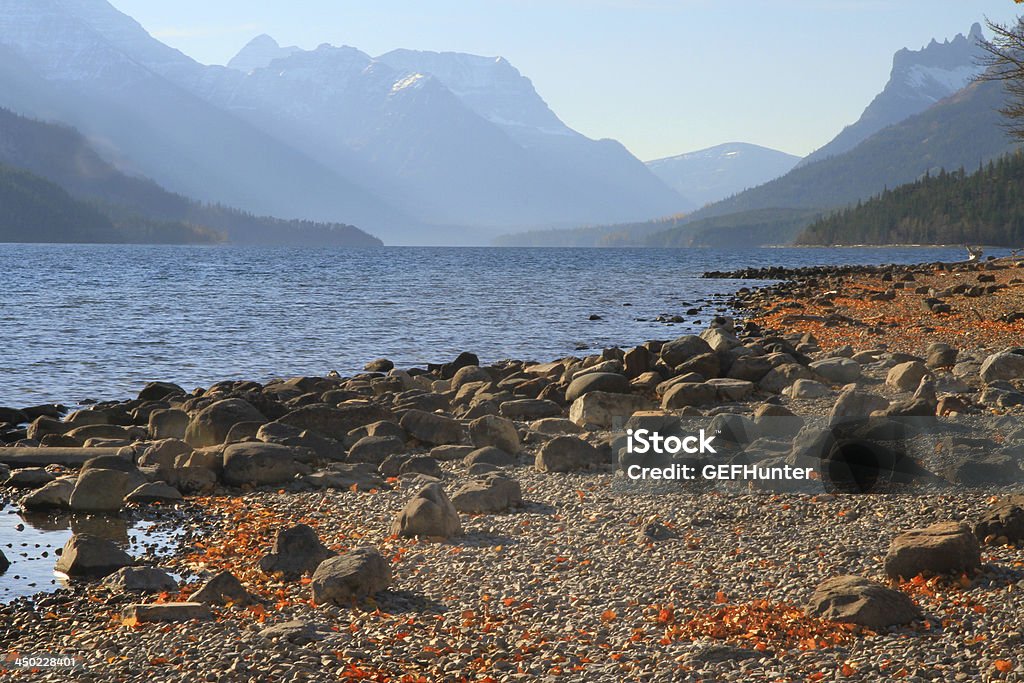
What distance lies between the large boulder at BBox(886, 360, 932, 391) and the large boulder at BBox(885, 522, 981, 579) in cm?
1155

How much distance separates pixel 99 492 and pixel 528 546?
23.8 feet

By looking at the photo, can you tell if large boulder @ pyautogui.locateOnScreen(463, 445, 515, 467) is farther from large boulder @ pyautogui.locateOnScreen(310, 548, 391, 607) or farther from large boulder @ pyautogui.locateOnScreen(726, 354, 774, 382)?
large boulder @ pyautogui.locateOnScreen(726, 354, 774, 382)

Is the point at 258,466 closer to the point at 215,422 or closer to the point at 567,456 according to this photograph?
the point at 215,422

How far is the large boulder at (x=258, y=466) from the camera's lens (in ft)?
50.7

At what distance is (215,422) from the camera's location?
1855 centimetres

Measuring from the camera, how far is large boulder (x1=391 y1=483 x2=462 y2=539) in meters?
11.6

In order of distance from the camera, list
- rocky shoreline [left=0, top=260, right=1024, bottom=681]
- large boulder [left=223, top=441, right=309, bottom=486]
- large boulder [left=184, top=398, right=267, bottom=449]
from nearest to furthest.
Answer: rocky shoreline [left=0, top=260, right=1024, bottom=681]
large boulder [left=223, top=441, right=309, bottom=486]
large boulder [left=184, top=398, right=267, bottom=449]

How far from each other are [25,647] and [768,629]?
683cm

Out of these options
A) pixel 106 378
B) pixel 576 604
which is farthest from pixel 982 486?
pixel 106 378

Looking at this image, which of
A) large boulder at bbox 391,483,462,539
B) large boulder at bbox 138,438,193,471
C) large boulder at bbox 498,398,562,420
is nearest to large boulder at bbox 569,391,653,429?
large boulder at bbox 498,398,562,420

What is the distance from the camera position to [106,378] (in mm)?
30500

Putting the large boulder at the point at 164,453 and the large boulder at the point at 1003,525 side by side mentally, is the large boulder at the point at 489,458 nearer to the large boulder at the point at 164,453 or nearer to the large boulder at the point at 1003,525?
the large boulder at the point at 164,453

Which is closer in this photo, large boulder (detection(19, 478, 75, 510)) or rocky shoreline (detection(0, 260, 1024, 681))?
rocky shoreline (detection(0, 260, 1024, 681))

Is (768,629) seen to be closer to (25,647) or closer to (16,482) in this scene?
(25,647)
